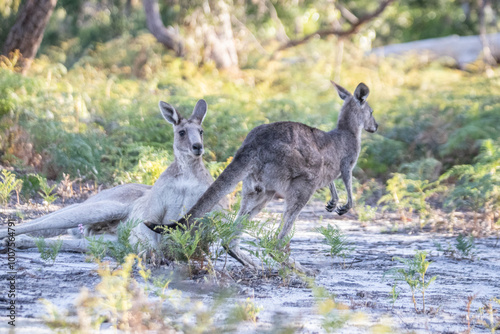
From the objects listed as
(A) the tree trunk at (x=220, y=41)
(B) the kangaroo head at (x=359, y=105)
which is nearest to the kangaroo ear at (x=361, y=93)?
(B) the kangaroo head at (x=359, y=105)

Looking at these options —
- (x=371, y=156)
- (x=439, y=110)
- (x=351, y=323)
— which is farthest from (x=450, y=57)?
(x=351, y=323)

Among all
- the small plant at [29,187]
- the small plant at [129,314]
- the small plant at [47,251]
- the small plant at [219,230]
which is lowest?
the small plant at [129,314]

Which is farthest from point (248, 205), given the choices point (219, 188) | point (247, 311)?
point (247, 311)

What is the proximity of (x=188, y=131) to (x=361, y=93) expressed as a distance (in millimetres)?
1815

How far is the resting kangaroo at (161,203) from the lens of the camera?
514 cm

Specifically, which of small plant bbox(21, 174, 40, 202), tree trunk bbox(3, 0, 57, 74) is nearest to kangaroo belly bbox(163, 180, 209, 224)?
small plant bbox(21, 174, 40, 202)

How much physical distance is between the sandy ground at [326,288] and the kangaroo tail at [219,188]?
1.47 ft

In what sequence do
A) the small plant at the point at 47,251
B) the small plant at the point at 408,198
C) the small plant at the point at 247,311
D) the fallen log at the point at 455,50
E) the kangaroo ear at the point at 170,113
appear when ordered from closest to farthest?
the small plant at the point at 247,311, the small plant at the point at 47,251, the kangaroo ear at the point at 170,113, the small plant at the point at 408,198, the fallen log at the point at 455,50

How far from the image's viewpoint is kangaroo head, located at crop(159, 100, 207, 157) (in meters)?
5.25

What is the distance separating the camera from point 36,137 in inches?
334

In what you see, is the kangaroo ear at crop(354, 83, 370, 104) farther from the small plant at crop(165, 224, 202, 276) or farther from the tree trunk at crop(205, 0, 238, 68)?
the tree trunk at crop(205, 0, 238, 68)

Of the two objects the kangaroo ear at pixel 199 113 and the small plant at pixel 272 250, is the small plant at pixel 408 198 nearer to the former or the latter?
the kangaroo ear at pixel 199 113

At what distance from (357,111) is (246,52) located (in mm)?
11178

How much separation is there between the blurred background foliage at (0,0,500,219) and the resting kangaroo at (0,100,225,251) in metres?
1.63
